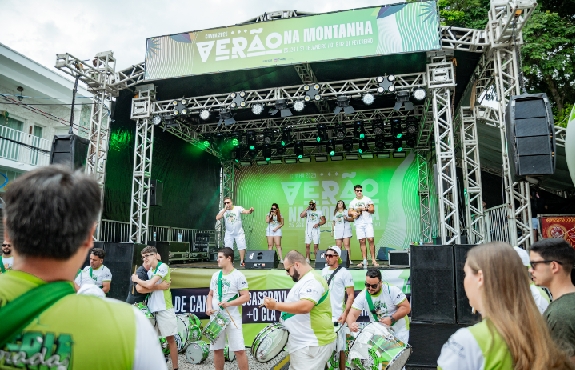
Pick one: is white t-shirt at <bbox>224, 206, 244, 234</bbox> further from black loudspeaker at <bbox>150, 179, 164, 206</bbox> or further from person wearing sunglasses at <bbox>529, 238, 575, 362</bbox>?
person wearing sunglasses at <bbox>529, 238, 575, 362</bbox>

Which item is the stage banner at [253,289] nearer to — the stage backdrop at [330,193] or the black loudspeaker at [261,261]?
the black loudspeaker at [261,261]

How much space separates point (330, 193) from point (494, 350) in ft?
44.5

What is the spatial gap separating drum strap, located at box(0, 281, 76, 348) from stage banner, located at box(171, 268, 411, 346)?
6480 mm

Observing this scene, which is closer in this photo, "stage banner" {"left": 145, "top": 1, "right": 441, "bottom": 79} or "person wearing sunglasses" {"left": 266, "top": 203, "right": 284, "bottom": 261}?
"stage banner" {"left": 145, "top": 1, "right": 441, "bottom": 79}

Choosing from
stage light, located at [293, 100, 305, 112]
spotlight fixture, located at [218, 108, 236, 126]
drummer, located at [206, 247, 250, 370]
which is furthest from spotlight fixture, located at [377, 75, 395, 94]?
drummer, located at [206, 247, 250, 370]

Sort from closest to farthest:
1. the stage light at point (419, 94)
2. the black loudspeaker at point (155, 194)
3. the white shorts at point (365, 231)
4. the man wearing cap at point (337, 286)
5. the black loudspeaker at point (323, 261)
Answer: the man wearing cap at point (337, 286) < the black loudspeaker at point (323, 261) < the stage light at point (419, 94) < the white shorts at point (365, 231) < the black loudspeaker at point (155, 194)

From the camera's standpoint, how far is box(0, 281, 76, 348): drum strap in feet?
2.86

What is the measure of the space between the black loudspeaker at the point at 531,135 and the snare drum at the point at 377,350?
416 cm

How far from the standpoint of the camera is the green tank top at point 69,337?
2.95 ft

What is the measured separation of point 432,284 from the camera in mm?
6191

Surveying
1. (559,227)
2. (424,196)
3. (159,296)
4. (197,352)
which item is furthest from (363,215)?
(159,296)

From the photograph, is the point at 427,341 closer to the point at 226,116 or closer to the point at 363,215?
the point at 363,215

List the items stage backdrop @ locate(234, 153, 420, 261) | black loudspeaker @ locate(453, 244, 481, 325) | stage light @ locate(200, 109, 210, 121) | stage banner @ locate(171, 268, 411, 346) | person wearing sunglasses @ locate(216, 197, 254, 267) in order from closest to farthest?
black loudspeaker @ locate(453, 244, 481, 325) → stage banner @ locate(171, 268, 411, 346) → stage light @ locate(200, 109, 210, 121) → person wearing sunglasses @ locate(216, 197, 254, 267) → stage backdrop @ locate(234, 153, 420, 261)

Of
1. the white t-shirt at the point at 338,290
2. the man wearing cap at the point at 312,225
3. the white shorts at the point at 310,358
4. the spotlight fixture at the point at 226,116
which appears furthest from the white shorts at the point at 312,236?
the white shorts at the point at 310,358
